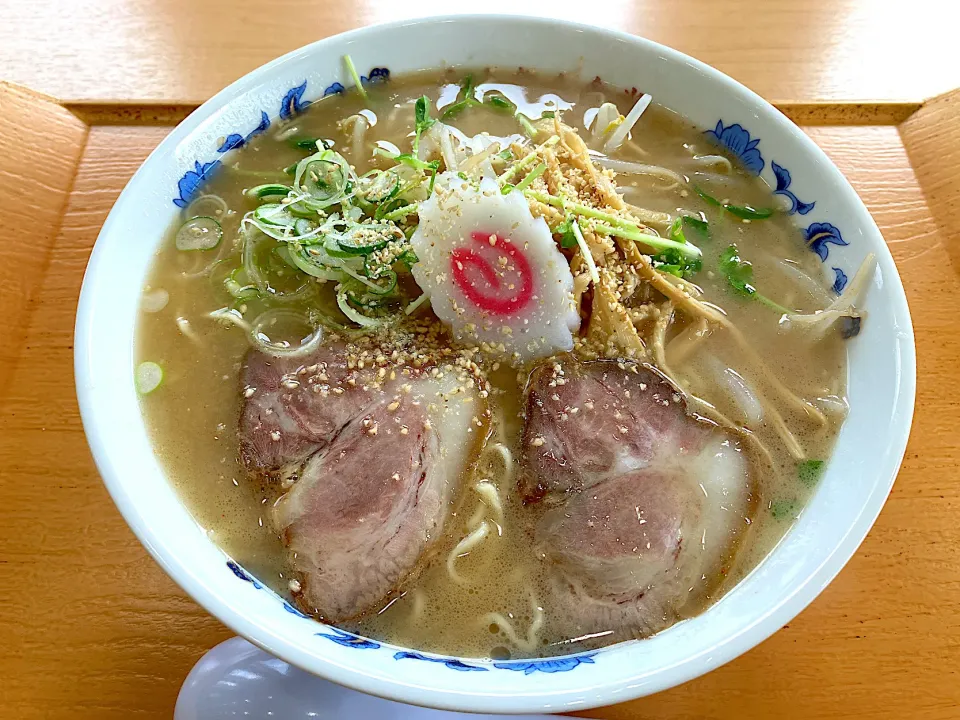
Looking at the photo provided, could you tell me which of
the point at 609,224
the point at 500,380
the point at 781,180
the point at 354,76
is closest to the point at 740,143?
the point at 781,180

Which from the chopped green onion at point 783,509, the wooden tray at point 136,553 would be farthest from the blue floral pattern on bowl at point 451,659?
the chopped green onion at point 783,509

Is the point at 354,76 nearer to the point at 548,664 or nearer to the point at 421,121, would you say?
the point at 421,121

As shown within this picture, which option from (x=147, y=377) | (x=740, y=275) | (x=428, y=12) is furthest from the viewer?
(x=428, y=12)

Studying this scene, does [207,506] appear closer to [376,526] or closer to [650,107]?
[376,526]

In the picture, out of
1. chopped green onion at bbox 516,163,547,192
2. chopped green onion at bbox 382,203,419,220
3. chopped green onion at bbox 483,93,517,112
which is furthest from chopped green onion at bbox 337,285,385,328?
chopped green onion at bbox 483,93,517,112

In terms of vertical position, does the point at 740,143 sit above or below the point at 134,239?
above

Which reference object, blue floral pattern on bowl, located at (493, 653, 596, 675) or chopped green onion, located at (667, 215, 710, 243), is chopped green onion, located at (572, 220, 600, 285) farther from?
blue floral pattern on bowl, located at (493, 653, 596, 675)

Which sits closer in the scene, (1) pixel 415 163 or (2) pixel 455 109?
(1) pixel 415 163

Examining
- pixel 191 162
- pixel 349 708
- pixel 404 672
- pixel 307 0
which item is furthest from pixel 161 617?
pixel 307 0
